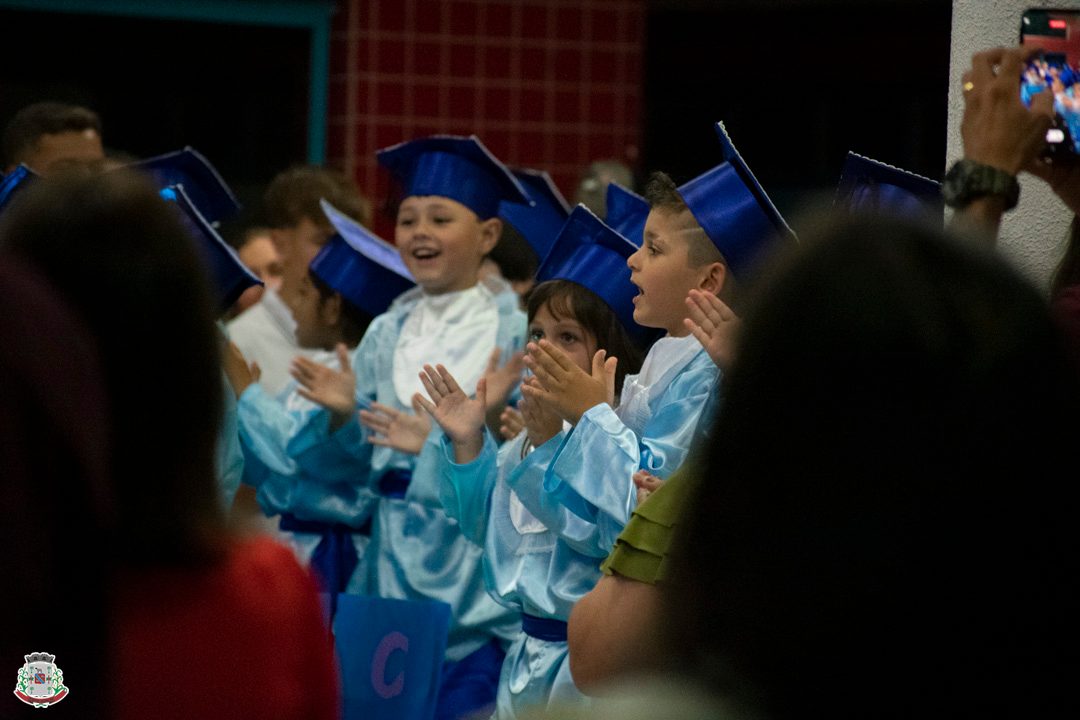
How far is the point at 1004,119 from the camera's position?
1.78m

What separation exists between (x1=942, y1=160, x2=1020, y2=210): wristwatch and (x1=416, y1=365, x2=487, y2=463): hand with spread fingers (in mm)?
1800

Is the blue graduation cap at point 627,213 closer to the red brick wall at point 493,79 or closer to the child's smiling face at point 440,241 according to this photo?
the child's smiling face at point 440,241

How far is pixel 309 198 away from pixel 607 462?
113 inches

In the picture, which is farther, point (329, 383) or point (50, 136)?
point (50, 136)

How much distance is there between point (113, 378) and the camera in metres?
1.36

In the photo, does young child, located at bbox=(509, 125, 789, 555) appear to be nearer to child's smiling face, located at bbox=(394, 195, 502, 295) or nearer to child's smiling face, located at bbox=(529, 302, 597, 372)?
child's smiling face, located at bbox=(529, 302, 597, 372)

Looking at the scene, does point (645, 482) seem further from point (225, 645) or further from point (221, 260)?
point (221, 260)

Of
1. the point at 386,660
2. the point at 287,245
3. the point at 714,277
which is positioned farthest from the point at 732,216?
the point at 287,245

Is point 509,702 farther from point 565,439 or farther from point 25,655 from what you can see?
point 25,655

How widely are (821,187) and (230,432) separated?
6.40 m

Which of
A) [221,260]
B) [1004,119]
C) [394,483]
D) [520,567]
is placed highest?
[1004,119]

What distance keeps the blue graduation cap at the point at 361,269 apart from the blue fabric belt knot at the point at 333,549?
2.07 ft

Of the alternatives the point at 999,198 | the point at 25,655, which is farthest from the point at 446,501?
the point at 25,655

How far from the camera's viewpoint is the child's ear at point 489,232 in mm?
4469
